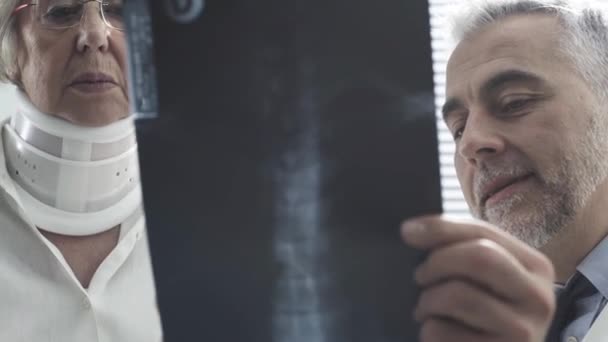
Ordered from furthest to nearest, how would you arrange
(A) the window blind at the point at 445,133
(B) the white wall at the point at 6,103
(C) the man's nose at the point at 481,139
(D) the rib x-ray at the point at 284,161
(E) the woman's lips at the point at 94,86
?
(B) the white wall at the point at 6,103 < (A) the window blind at the point at 445,133 < (C) the man's nose at the point at 481,139 < (E) the woman's lips at the point at 94,86 < (D) the rib x-ray at the point at 284,161

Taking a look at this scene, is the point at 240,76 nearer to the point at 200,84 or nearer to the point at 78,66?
the point at 200,84

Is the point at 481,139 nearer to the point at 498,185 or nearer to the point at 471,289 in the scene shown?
the point at 498,185

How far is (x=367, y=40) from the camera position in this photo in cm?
49

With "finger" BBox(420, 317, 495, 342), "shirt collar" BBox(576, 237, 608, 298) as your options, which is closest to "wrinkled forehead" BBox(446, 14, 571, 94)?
"shirt collar" BBox(576, 237, 608, 298)

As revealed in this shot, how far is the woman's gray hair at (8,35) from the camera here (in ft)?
3.44

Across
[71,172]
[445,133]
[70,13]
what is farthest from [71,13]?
[445,133]

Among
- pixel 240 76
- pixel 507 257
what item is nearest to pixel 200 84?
pixel 240 76

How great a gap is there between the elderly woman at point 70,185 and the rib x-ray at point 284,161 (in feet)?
1.45

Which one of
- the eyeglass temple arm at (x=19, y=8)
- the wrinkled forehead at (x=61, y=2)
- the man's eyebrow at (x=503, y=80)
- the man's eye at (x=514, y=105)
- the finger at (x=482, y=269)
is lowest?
the finger at (x=482, y=269)

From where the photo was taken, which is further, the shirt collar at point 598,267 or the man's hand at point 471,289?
the shirt collar at point 598,267

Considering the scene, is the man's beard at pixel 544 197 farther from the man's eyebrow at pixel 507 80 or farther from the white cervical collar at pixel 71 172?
the white cervical collar at pixel 71 172

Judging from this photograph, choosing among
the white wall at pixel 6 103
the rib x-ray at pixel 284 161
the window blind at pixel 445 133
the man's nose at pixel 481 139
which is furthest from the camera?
the white wall at pixel 6 103

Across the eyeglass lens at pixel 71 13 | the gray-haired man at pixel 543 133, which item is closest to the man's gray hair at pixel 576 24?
the gray-haired man at pixel 543 133

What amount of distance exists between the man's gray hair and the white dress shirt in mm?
677
